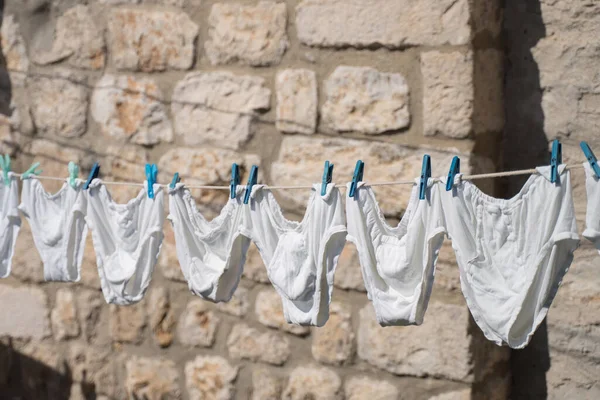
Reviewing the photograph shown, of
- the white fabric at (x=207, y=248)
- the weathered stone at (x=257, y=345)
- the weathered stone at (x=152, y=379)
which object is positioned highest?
the white fabric at (x=207, y=248)

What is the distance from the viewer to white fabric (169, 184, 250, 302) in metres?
2.32

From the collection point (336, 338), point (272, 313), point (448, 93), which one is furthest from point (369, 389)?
point (448, 93)

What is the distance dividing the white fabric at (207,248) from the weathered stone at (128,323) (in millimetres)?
706

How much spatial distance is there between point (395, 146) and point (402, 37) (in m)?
0.31

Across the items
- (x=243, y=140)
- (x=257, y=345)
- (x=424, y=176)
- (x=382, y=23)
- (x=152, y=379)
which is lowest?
(x=152, y=379)

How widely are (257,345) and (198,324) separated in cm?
24

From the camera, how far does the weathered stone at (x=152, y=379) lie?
2.98 m

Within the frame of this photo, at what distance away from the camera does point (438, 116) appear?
7.82ft

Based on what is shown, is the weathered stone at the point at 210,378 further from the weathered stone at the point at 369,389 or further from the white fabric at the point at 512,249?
the white fabric at the point at 512,249

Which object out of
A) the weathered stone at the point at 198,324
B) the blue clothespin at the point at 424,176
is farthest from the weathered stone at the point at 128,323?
the blue clothespin at the point at 424,176

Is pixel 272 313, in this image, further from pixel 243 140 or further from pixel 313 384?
pixel 243 140

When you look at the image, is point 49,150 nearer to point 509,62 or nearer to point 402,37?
point 402,37

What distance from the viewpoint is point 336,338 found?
8.69ft

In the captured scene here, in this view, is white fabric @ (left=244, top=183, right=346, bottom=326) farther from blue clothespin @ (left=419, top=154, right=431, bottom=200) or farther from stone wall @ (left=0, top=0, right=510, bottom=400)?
stone wall @ (left=0, top=0, right=510, bottom=400)
